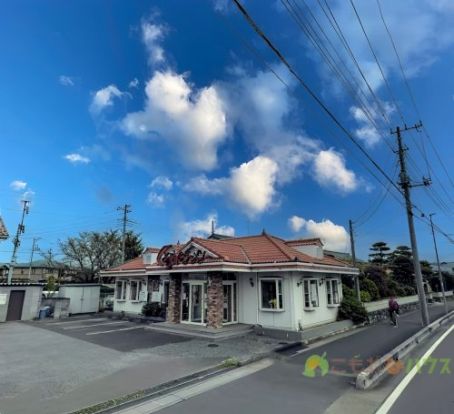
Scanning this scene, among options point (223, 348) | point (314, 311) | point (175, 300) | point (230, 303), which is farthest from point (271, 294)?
point (175, 300)

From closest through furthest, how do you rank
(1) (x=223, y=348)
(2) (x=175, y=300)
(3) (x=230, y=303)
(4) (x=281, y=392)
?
1. (4) (x=281, y=392)
2. (1) (x=223, y=348)
3. (3) (x=230, y=303)
4. (2) (x=175, y=300)

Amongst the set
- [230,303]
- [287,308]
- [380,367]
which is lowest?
[380,367]

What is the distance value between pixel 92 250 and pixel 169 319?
87.8 feet

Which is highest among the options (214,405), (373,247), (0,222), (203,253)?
(373,247)

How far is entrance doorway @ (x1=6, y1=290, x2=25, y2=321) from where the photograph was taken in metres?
20.3

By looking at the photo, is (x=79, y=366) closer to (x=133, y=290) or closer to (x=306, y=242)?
(x=306, y=242)

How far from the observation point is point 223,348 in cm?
1200

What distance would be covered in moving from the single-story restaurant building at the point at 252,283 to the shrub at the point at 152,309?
9.84 feet

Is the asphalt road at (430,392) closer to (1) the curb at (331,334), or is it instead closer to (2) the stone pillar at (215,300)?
(1) the curb at (331,334)

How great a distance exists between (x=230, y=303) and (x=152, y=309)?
21.9 ft

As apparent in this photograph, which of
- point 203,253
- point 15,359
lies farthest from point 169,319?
point 15,359

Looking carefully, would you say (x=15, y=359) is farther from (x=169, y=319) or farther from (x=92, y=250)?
(x=92, y=250)

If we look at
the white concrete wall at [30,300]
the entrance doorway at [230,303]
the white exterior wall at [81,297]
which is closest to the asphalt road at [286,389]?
the entrance doorway at [230,303]

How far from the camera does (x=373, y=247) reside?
5134cm
